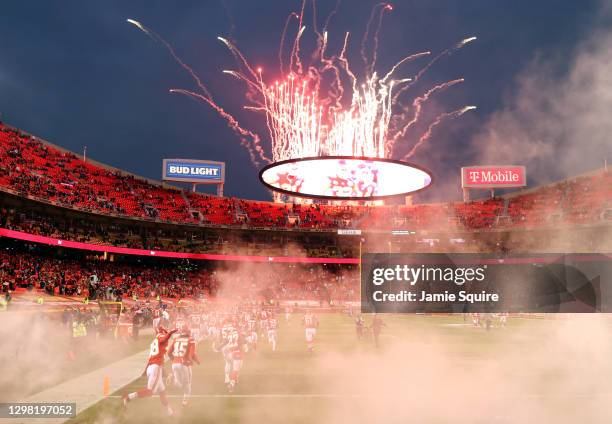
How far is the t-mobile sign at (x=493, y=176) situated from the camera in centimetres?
6750

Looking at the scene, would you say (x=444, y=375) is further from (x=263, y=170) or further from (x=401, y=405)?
(x=263, y=170)

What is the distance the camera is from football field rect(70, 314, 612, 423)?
1054 cm

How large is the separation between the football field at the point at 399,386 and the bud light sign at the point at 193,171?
46.2m

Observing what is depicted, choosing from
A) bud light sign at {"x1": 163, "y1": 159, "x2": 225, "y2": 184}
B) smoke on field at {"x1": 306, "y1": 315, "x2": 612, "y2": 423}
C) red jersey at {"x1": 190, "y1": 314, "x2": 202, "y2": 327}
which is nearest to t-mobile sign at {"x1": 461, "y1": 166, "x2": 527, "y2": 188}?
bud light sign at {"x1": 163, "y1": 159, "x2": 225, "y2": 184}

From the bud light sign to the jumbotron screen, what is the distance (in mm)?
47822

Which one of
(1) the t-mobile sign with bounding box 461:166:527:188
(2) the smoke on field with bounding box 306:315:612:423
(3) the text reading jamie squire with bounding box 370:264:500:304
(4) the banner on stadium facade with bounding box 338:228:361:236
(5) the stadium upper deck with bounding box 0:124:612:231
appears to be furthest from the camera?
(1) the t-mobile sign with bounding box 461:166:527:188

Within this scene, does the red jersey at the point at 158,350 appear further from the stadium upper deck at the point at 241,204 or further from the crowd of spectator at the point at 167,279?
the stadium upper deck at the point at 241,204

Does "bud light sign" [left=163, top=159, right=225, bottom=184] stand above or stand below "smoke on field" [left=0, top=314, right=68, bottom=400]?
above

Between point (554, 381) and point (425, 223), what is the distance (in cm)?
4930

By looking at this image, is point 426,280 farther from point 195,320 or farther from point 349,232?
point 349,232

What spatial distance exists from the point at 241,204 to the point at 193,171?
853cm

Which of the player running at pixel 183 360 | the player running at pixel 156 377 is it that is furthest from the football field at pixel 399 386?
the player running at pixel 183 360

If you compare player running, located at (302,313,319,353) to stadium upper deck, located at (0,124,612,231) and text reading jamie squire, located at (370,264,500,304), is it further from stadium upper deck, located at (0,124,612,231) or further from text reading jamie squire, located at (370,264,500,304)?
stadium upper deck, located at (0,124,612,231)

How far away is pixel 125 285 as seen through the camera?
1724 inches
